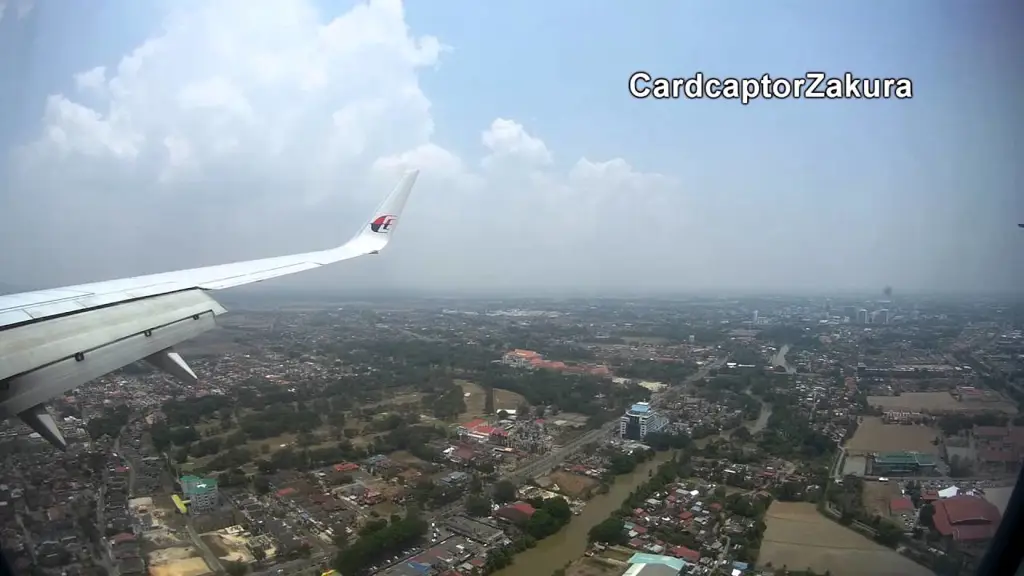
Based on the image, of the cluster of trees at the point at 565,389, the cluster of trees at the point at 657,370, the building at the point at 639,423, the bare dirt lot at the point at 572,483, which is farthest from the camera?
the cluster of trees at the point at 657,370

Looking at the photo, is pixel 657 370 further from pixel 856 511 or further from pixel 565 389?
pixel 856 511

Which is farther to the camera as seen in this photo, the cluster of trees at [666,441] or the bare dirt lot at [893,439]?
the cluster of trees at [666,441]

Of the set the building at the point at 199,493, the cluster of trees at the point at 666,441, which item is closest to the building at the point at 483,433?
the cluster of trees at the point at 666,441

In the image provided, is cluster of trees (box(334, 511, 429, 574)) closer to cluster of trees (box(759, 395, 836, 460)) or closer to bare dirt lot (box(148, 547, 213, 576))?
bare dirt lot (box(148, 547, 213, 576))

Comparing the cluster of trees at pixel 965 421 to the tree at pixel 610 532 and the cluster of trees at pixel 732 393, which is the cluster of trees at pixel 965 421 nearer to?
the cluster of trees at pixel 732 393

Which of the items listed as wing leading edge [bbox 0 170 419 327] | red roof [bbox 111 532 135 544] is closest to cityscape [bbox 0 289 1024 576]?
red roof [bbox 111 532 135 544]
